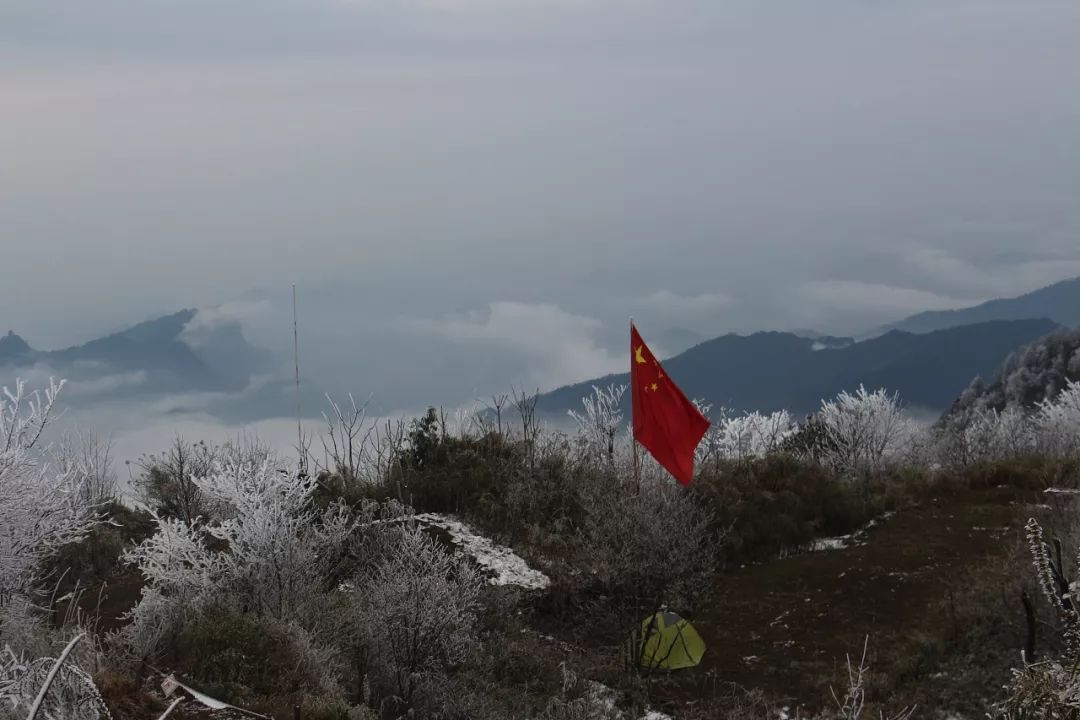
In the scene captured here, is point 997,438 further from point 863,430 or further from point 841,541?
point 841,541

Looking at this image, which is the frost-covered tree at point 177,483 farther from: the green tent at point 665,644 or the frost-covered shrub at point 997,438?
the frost-covered shrub at point 997,438

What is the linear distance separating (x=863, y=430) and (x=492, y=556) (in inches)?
597

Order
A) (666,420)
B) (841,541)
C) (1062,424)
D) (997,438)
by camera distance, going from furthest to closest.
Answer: (997,438) → (1062,424) → (841,541) → (666,420)

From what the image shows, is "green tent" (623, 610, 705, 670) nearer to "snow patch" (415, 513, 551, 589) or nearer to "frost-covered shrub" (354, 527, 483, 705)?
"frost-covered shrub" (354, 527, 483, 705)

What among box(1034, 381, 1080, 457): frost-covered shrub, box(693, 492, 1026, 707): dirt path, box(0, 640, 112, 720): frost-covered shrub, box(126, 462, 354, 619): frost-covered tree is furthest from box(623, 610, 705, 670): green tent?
box(1034, 381, 1080, 457): frost-covered shrub

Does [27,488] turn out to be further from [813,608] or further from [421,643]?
→ [813,608]

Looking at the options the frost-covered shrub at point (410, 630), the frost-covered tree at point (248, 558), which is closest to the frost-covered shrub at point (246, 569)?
the frost-covered tree at point (248, 558)

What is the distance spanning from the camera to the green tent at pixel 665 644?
11.8m

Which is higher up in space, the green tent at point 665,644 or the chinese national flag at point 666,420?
the chinese national flag at point 666,420

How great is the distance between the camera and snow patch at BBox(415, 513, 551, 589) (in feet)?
48.2

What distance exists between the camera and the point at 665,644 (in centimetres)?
1218

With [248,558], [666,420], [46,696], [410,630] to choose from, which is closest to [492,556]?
[666,420]

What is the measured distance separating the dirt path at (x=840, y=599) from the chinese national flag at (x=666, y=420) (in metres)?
2.24

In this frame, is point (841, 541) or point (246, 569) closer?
point (246, 569)
